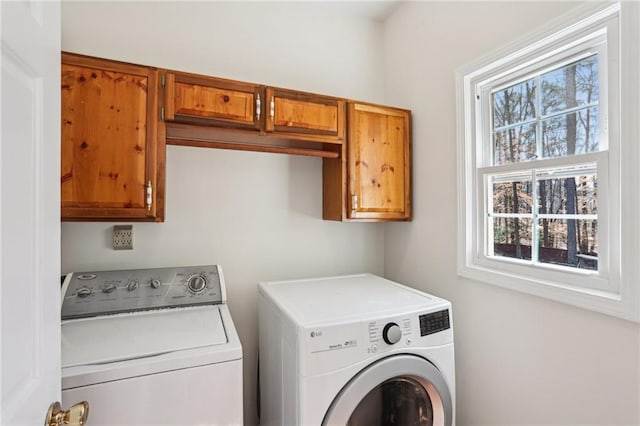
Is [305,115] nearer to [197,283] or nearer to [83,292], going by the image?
[197,283]

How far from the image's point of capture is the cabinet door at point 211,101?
4.99 ft

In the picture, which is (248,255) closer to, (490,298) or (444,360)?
(444,360)

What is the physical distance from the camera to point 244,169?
200cm

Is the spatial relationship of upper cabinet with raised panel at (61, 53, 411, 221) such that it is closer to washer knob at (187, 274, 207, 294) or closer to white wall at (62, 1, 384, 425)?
white wall at (62, 1, 384, 425)

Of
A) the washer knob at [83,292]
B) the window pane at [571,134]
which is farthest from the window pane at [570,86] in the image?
the washer knob at [83,292]

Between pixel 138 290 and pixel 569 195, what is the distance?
2012mm

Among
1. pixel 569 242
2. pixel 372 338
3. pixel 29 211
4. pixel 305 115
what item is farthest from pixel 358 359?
pixel 305 115

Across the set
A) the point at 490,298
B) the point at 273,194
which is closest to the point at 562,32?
the point at 490,298

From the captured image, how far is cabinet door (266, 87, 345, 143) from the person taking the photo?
5.61 ft

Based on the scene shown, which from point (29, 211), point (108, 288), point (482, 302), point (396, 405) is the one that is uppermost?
point (29, 211)

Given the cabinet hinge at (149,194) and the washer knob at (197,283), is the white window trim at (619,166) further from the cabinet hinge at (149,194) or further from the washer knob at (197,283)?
the cabinet hinge at (149,194)

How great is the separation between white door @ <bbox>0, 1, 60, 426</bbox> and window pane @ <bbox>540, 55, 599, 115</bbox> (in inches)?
69.0

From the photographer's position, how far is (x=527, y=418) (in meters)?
1.43

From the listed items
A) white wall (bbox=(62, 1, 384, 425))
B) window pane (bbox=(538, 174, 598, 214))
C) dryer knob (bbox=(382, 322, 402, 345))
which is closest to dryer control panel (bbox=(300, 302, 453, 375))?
dryer knob (bbox=(382, 322, 402, 345))
